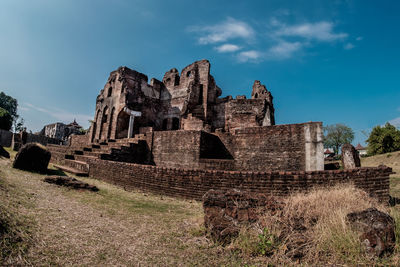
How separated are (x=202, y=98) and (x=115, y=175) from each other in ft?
47.6

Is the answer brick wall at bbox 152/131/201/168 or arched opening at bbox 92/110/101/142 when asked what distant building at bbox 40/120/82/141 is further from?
brick wall at bbox 152/131/201/168

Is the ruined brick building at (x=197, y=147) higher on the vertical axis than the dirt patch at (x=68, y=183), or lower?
higher

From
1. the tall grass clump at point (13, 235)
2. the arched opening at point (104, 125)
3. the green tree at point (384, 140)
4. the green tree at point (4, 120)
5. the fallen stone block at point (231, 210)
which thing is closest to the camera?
the tall grass clump at point (13, 235)

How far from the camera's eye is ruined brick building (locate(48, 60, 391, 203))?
17.1ft

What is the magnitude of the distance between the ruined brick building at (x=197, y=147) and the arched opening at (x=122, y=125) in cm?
10

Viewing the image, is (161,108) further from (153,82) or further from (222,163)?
(222,163)

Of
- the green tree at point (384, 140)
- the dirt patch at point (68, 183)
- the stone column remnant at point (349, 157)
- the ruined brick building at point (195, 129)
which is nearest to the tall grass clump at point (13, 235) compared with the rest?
the dirt patch at point (68, 183)

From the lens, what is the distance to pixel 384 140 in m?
33.1

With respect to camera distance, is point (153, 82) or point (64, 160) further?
point (153, 82)

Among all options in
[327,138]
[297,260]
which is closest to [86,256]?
[297,260]

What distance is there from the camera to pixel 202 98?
20.8 m

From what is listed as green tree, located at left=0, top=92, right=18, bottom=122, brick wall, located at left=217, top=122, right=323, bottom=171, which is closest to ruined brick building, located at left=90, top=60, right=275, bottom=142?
brick wall, located at left=217, top=122, right=323, bottom=171

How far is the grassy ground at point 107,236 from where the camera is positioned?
91.7 inches

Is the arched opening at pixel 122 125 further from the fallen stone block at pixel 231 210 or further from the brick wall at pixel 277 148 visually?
the fallen stone block at pixel 231 210
